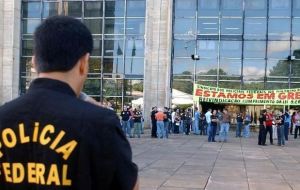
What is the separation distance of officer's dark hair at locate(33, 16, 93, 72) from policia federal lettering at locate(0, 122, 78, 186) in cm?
26

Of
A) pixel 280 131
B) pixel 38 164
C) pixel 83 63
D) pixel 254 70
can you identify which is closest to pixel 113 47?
pixel 254 70

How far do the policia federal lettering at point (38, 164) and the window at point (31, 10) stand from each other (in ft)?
110

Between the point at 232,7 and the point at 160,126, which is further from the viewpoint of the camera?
the point at 232,7

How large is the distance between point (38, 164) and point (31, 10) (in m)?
34.0

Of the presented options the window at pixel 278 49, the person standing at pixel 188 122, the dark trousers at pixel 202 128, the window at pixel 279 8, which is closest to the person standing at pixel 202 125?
the dark trousers at pixel 202 128

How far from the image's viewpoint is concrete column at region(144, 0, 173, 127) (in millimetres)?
32000

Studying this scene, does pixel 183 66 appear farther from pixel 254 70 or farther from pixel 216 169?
pixel 216 169

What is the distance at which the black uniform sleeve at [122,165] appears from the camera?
2.12m

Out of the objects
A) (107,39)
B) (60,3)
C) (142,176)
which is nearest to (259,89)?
(107,39)

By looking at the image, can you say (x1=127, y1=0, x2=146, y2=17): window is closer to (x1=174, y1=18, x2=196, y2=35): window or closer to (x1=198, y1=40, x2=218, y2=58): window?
(x1=174, y1=18, x2=196, y2=35): window

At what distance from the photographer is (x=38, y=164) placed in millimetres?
2143

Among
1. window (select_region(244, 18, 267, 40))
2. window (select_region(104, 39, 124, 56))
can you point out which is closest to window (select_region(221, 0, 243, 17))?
window (select_region(244, 18, 267, 40))

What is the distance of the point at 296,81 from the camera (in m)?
31.7

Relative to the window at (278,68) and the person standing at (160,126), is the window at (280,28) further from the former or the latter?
the person standing at (160,126)
